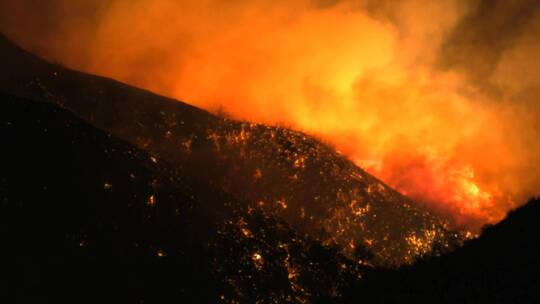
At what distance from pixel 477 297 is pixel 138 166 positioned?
230 feet

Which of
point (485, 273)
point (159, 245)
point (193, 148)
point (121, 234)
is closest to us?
point (485, 273)

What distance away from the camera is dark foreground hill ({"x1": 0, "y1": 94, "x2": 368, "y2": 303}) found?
181 feet

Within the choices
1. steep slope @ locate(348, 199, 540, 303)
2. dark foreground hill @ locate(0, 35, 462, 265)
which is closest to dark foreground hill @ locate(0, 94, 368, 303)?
steep slope @ locate(348, 199, 540, 303)

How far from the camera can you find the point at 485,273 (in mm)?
25312

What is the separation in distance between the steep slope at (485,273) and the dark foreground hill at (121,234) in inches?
1317

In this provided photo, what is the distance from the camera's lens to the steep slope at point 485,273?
22.2 m

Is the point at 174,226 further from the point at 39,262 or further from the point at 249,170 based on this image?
the point at 249,170

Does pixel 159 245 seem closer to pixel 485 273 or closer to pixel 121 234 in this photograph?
pixel 121 234

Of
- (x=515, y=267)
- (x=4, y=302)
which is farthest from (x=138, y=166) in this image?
(x=515, y=267)

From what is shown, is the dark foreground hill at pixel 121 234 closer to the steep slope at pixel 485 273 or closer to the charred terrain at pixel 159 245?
the charred terrain at pixel 159 245

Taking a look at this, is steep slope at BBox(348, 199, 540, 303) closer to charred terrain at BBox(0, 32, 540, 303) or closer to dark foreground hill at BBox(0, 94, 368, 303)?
charred terrain at BBox(0, 32, 540, 303)

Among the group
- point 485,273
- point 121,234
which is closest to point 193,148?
point 121,234

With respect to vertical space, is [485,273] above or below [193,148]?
below

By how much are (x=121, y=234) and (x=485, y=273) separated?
171 feet
